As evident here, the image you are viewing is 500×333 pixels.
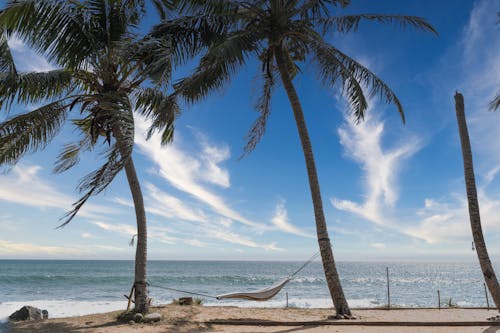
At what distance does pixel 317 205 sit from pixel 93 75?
564 cm

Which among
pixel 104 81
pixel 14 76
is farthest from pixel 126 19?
pixel 14 76

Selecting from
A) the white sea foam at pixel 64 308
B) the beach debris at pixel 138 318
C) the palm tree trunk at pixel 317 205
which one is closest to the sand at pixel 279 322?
the beach debris at pixel 138 318

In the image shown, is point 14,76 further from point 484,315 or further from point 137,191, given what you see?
point 484,315

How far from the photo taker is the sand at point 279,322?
6973 mm

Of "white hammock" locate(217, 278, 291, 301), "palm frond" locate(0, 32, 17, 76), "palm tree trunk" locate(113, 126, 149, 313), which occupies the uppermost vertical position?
"palm frond" locate(0, 32, 17, 76)

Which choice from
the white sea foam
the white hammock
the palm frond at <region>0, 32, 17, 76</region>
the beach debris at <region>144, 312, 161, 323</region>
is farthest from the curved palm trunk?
the white sea foam

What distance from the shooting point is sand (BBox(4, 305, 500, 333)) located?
6973 millimetres

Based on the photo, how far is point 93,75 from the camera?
8344mm

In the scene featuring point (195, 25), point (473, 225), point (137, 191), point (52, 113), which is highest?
point (195, 25)

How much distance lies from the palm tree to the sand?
0.91m

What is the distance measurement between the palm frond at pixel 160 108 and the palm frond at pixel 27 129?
1.81 m

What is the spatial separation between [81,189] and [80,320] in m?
3.91

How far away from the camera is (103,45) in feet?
25.7

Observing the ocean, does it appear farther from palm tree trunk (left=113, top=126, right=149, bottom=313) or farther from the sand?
the sand
